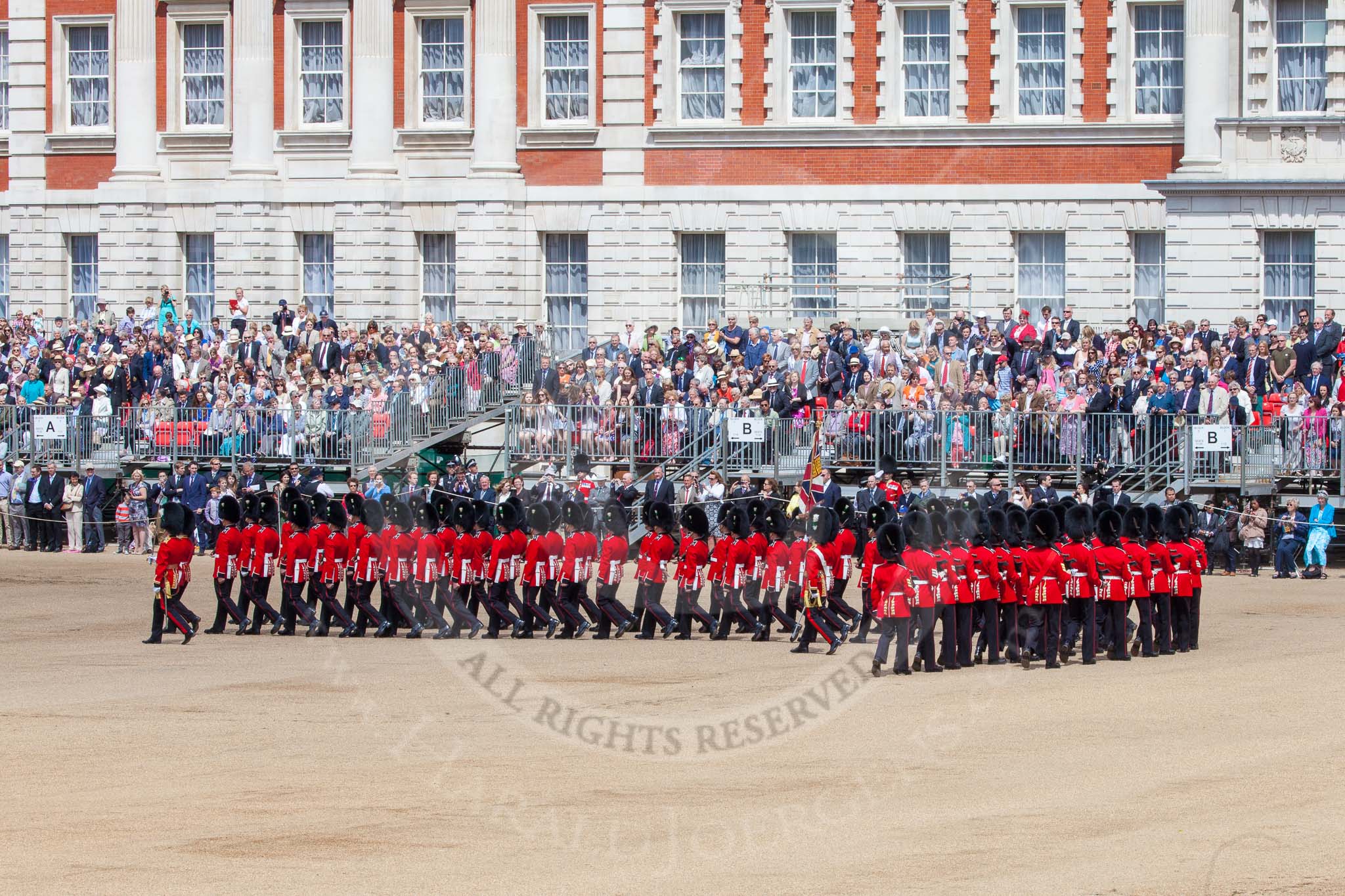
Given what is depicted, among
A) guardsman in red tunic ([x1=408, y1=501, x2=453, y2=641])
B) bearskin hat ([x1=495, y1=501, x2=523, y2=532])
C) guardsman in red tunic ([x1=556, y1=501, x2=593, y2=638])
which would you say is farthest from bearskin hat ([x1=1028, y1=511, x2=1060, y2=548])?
guardsman in red tunic ([x1=408, y1=501, x2=453, y2=641])

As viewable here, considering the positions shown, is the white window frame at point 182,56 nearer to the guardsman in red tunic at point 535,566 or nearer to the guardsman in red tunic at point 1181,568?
the guardsman in red tunic at point 535,566

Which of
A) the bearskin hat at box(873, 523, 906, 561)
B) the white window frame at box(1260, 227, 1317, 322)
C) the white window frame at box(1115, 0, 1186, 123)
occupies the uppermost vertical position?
the white window frame at box(1115, 0, 1186, 123)

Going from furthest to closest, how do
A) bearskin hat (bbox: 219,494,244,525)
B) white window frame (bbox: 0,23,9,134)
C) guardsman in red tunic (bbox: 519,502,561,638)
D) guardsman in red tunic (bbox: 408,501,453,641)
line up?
white window frame (bbox: 0,23,9,134)
bearskin hat (bbox: 219,494,244,525)
guardsman in red tunic (bbox: 408,501,453,641)
guardsman in red tunic (bbox: 519,502,561,638)

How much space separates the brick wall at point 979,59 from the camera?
33.2 m

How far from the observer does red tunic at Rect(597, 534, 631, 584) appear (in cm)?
2073

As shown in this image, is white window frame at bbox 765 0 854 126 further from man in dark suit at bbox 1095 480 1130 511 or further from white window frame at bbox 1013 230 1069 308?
man in dark suit at bbox 1095 480 1130 511

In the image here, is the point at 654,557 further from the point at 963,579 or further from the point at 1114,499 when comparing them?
the point at 1114,499

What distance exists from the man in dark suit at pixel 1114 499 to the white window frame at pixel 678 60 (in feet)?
39.9

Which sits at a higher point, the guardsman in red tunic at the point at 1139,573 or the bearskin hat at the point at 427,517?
the bearskin hat at the point at 427,517

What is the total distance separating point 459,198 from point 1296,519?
16087 mm

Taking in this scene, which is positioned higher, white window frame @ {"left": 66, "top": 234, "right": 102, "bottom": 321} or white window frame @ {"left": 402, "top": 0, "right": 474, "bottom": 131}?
white window frame @ {"left": 402, "top": 0, "right": 474, "bottom": 131}

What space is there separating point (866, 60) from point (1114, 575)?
54.7ft

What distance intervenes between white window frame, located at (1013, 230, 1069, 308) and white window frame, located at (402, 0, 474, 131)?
9627 mm

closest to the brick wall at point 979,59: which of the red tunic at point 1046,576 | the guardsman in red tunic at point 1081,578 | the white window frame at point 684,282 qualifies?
the white window frame at point 684,282
